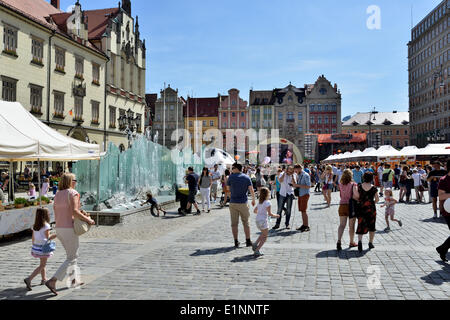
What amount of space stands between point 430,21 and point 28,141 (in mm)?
85583

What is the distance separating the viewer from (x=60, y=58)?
33.3 metres

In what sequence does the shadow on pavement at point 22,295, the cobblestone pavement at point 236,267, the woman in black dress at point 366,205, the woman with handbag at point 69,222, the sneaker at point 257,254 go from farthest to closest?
the woman in black dress at point 366,205, the sneaker at point 257,254, the woman with handbag at point 69,222, the cobblestone pavement at point 236,267, the shadow on pavement at point 22,295

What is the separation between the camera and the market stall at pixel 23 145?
9606 millimetres

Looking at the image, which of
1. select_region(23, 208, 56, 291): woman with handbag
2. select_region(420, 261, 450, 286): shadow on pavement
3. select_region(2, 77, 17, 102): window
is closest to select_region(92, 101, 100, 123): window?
select_region(2, 77, 17, 102): window

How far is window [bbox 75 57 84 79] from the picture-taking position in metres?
35.7

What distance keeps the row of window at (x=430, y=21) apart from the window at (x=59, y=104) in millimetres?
67469

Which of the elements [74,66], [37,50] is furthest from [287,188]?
[74,66]

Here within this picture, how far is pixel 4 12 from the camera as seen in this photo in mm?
26641

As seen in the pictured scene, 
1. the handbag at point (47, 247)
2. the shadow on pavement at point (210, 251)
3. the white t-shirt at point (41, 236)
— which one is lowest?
the shadow on pavement at point (210, 251)

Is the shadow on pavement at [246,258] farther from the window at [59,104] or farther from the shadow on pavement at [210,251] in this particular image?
the window at [59,104]

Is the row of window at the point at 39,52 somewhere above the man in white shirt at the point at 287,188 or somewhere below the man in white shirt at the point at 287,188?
above

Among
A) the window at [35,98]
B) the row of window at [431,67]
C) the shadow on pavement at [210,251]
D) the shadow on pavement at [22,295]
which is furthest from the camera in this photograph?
the row of window at [431,67]

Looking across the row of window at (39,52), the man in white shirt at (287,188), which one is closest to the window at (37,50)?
the row of window at (39,52)
